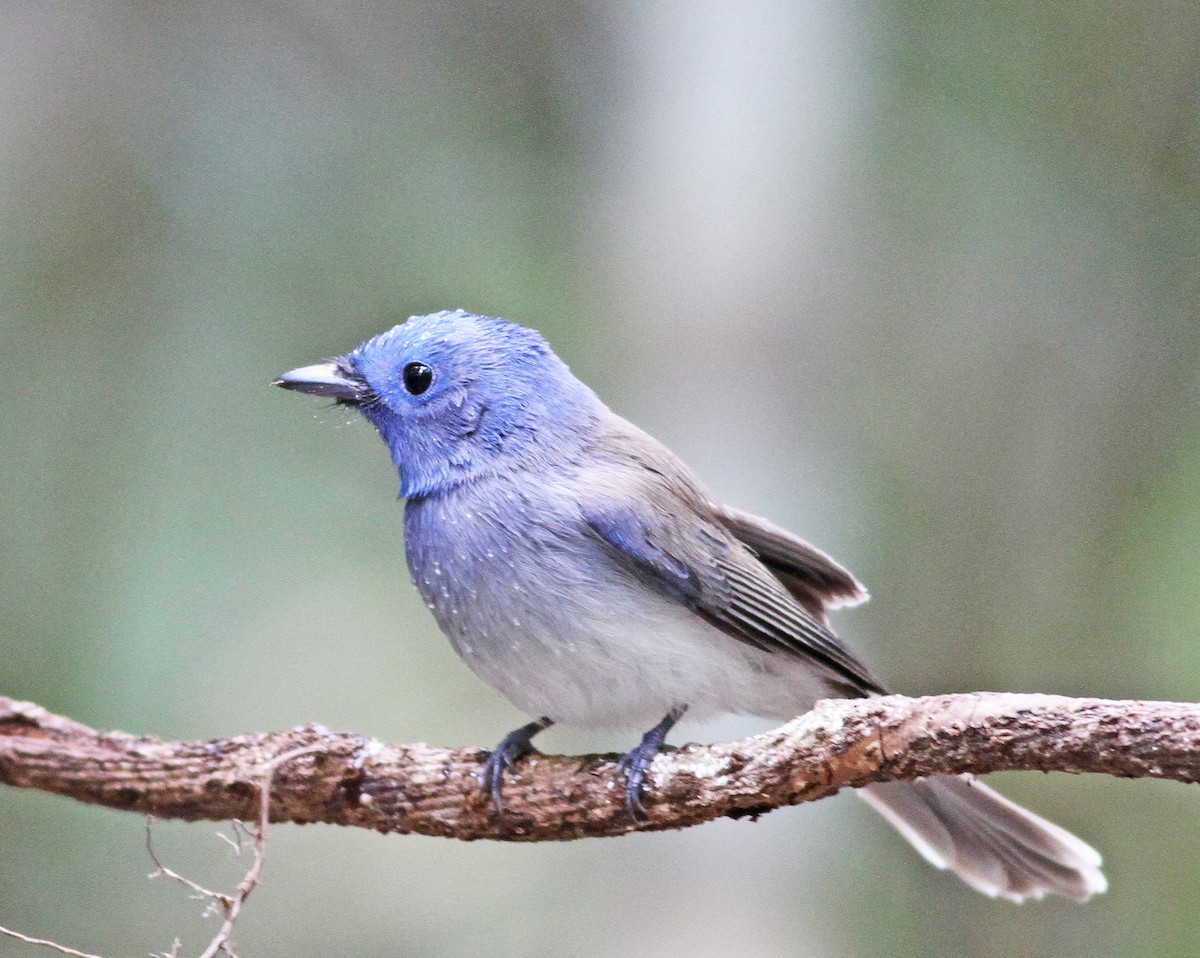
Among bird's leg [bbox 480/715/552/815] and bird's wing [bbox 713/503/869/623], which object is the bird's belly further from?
bird's wing [bbox 713/503/869/623]

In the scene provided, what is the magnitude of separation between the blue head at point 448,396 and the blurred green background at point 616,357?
2.91 feet

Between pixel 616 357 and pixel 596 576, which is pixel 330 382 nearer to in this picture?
pixel 596 576

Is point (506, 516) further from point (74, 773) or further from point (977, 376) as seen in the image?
point (977, 376)

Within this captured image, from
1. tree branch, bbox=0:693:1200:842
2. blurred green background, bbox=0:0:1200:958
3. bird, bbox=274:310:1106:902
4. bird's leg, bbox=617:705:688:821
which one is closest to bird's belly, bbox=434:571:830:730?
bird, bbox=274:310:1106:902

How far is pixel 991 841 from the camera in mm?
3465

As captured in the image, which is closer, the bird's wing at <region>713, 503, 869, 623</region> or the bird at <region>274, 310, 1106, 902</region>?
the bird at <region>274, 310, 1106, 902</region>

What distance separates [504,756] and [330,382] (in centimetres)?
112

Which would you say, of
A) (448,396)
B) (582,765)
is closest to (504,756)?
(582,765)

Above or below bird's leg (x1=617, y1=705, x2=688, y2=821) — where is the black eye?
above

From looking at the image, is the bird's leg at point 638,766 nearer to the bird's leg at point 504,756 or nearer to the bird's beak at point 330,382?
the bird's leg at point 504,756

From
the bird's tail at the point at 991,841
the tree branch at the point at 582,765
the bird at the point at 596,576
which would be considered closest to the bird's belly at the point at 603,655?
the bird at the point at 596,576

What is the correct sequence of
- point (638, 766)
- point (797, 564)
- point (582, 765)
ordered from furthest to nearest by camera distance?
point (797, 564) < point (582, 765) < point (638, 766)

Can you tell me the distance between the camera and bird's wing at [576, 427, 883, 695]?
322cm

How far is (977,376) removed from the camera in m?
5.50
